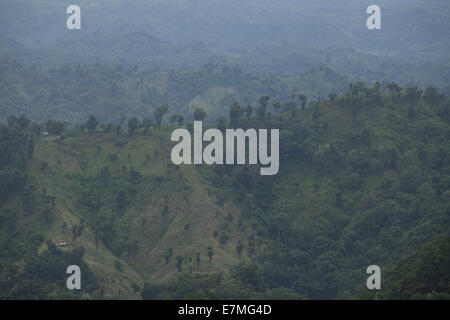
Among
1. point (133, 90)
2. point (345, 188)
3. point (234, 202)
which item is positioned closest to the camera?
point (345, 188)

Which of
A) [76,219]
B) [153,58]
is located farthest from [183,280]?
[153,58]

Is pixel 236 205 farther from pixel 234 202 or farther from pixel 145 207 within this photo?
pixel 145 207

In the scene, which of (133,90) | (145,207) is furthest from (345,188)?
(133,90)

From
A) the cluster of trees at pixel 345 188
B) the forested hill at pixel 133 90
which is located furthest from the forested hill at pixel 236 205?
the forested hill at pixel 133 90

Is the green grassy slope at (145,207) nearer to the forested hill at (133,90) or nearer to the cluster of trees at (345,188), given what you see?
the cluster of trees at (345,188)

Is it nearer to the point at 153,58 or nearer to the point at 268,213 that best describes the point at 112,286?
the point at 268,213

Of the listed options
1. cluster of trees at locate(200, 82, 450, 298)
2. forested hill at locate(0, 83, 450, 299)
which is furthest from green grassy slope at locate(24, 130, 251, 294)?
cluster of trees at locate(200, 82, 450, 298)

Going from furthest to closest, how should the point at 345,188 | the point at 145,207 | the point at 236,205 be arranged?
the point at 236,205, the point at 345,188, the point at 145,207
